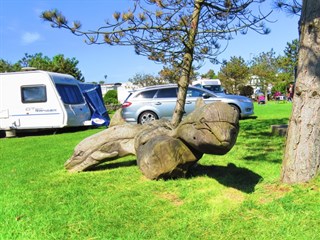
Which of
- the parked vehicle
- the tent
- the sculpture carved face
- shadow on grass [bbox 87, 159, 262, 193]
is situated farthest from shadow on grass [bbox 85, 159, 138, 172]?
the tent

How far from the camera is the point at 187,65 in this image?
6504mm

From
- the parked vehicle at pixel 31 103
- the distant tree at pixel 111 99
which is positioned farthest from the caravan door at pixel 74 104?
the distant tree at pixel 111 99

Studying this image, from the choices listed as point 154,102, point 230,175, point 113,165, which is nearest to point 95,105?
point 154,102

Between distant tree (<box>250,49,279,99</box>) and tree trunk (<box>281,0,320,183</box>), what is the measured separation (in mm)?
45614

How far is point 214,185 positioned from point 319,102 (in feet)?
5.00

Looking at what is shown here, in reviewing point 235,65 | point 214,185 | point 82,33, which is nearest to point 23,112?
point 82,33

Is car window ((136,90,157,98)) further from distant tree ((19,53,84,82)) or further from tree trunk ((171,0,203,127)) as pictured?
distant tree ((19,53,84,82))

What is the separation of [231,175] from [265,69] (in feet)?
158

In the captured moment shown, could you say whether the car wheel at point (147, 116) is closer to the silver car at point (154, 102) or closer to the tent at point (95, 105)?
the silver car at point (154, 102)

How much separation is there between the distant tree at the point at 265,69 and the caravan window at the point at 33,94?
1528 inches

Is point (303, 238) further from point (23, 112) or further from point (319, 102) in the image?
point (23, 112)

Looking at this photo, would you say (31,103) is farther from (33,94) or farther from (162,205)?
(162,205)

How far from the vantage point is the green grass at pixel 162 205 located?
3.27m

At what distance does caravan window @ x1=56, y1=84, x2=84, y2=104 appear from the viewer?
1421cm
